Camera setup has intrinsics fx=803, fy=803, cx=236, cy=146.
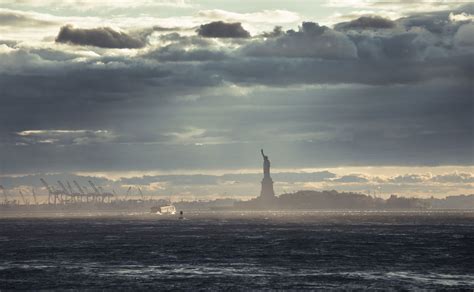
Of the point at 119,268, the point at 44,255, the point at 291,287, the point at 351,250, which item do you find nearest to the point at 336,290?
the point at 291,287

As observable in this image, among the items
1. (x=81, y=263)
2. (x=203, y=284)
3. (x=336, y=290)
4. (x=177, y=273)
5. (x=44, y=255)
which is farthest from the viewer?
(x=44, y=255)

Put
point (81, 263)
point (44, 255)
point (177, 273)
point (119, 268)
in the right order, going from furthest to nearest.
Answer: point (44, 255) < point (81, 263) < point (119, 268) < point (177, 273)

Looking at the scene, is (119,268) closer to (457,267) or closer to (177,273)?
(177,273)

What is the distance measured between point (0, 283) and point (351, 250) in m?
91.6

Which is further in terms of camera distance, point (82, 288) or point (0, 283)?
point (0, 283)

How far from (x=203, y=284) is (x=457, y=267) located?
2069 inches

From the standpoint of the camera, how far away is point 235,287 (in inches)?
4722

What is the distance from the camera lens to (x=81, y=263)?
6393 inches

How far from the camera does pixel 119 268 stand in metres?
151

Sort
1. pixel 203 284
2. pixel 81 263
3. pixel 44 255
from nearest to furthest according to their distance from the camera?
pixel 203 284, pixel 81 263, pixel 44 255

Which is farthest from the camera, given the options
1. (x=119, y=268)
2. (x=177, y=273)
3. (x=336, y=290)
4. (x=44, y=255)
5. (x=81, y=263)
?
(x=44, y=255)

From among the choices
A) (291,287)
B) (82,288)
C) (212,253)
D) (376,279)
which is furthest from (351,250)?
(82,288)

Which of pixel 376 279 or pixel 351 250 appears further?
pixel 351 250

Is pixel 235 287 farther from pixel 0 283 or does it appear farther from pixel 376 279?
pixel 0 283
